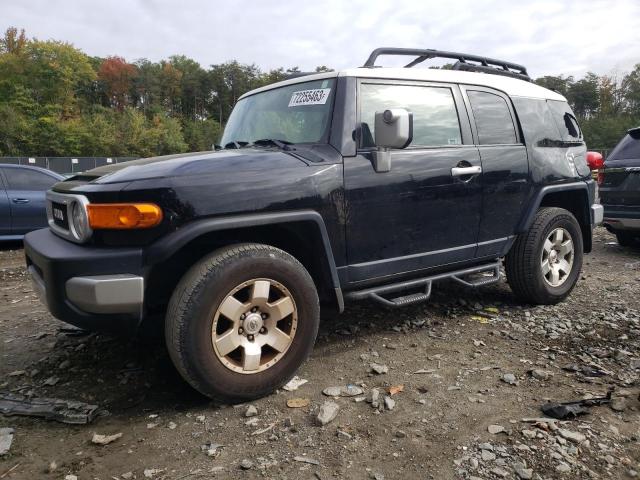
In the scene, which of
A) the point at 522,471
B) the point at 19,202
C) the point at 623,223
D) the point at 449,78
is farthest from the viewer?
the point at 19,202

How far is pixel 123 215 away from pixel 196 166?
49cm

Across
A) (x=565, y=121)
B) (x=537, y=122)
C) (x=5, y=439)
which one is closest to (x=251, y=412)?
(x=5, y=439)

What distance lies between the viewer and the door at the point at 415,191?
3197mm

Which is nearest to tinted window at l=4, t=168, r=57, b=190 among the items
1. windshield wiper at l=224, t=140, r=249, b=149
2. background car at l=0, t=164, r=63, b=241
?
background car at l=0, t=164, r=63, b=241

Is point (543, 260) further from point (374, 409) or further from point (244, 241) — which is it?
point (244, 241)

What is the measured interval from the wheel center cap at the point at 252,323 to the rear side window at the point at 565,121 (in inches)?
136

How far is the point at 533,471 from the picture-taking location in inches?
85.0

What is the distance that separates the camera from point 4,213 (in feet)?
24.9

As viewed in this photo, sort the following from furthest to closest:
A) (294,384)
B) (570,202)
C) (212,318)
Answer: (570,202)
(294,384)
(212,318)

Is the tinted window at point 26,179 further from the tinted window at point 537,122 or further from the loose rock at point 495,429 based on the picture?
the loose rock at point 495,429

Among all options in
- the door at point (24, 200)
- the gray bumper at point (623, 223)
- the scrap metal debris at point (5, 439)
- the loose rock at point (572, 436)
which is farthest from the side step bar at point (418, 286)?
the door at point (24, 200)

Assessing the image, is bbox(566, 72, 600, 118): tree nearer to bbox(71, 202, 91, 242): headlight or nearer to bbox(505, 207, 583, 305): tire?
bbox(505, 207, 583, 305): tire

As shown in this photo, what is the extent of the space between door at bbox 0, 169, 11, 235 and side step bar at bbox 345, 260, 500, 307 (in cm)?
673

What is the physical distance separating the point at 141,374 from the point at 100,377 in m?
0.26
